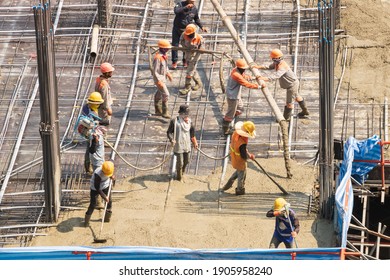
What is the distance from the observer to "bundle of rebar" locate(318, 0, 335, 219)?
2164cm

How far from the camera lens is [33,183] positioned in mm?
23359

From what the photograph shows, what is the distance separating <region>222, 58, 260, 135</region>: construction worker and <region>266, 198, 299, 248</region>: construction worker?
435 centimetres

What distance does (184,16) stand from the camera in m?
26.6

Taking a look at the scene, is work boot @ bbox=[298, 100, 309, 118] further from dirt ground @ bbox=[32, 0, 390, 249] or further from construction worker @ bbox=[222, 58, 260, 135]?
dirt ground @ bbox=[32, 0, 390, 249]

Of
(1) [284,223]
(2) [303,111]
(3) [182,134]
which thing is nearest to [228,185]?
(3) [182,134]

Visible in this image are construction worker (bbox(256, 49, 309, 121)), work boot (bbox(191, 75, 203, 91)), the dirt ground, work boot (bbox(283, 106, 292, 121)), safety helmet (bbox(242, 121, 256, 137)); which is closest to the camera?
the dirt ground

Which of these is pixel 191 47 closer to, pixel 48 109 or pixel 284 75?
pixel 284 75

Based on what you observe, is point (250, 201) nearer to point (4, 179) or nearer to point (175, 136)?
point (175, 136)

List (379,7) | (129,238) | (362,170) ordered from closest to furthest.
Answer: (129,238), (362,170), (379,7)

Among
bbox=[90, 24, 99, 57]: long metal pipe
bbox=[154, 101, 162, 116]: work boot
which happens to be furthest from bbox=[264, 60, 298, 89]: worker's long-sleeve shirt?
bbox=[90, 24, 99, 57]: long metal pipe

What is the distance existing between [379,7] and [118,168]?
9.31 metres

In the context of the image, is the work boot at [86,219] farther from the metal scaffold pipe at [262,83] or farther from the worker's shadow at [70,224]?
the metal scaffold pipe at [262,83]

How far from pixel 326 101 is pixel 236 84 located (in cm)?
273
